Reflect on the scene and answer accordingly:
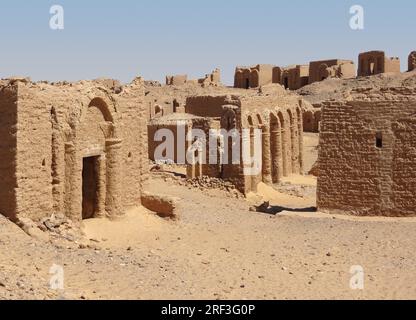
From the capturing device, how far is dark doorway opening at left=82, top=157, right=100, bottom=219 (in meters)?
14.0

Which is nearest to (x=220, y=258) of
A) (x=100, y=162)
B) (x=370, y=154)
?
(x=100, y=162)

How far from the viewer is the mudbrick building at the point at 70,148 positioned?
11.4m

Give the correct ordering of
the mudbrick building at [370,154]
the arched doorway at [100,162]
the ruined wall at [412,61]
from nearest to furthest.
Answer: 1. the arched doorway at [100,162]
2. the mudbrick building at [370,154]
3. the ruined wall at [412,61]

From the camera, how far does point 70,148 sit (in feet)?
41.4

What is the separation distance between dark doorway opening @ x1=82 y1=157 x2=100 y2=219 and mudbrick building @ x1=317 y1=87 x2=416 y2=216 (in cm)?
654

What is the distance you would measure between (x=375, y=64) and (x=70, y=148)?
47.7 metres

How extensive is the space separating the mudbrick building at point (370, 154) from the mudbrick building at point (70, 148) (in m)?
5.53

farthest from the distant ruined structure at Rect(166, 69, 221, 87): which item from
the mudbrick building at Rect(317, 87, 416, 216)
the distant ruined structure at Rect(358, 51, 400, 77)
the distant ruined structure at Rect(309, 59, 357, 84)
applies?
the mudbrick building at Rect(317, 87, 416, 216)

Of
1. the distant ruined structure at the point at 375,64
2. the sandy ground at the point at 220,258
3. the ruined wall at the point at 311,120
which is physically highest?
the distant ruined structure at the point at 375,64

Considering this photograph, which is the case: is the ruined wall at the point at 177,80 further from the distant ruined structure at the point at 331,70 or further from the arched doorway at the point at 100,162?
the arched doorway at the point at 100,162

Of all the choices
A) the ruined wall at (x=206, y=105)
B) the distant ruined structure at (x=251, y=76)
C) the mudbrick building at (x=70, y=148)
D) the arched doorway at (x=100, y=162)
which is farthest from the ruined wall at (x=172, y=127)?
the distant ruined structure at (x=251, y=76)

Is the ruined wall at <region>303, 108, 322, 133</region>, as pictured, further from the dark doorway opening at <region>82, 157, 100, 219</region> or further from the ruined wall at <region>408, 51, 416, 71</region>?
the dark doorway opening at <region>82, 157, 100, 219</region>
